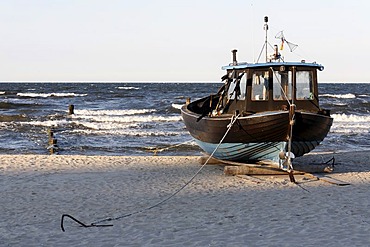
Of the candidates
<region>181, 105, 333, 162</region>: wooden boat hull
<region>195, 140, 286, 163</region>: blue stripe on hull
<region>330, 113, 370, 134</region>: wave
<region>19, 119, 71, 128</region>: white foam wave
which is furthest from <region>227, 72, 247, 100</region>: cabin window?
<region>19, 119, 71, 128</region>: white foam wave

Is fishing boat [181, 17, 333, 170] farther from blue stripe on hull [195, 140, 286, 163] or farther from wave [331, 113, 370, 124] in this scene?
wave [331, 113, 370, 124]

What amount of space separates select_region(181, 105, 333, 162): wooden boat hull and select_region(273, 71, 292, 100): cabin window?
3.17 feet

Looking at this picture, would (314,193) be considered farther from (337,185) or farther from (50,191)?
(50,191)

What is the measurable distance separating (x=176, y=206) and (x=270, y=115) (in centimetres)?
341

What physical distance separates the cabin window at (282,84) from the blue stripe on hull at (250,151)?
1231 millimetres

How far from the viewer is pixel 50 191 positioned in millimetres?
11234

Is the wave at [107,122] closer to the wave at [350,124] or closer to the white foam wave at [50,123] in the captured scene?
the white foam wave at [50,123]

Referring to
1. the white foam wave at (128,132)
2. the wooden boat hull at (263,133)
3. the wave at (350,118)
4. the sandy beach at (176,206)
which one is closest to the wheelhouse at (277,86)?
the wooden boat hull at (263,133)

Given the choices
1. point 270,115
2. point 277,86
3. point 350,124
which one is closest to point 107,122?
point 350,124

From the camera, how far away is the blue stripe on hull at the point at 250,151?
42.0 feet

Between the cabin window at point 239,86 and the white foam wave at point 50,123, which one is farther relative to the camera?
the white foam wave at point 50,123

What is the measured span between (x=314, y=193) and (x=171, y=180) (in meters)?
3.62

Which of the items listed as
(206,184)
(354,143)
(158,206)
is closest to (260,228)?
(158,206)

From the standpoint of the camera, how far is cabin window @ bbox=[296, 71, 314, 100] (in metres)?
13.0
